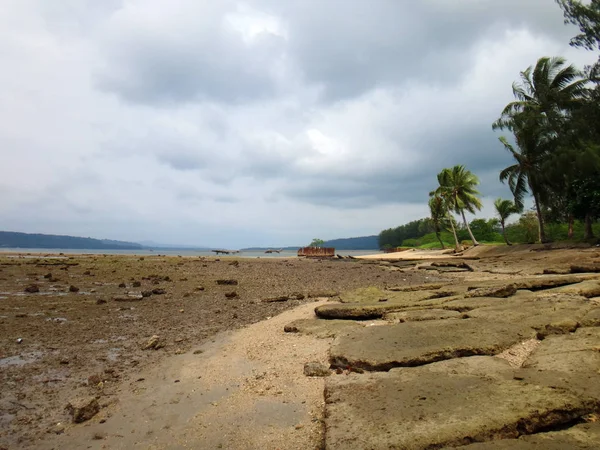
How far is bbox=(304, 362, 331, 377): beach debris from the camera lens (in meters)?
4.82

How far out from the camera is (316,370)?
4871mm

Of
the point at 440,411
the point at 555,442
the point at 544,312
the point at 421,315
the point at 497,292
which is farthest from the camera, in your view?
the point at 497,292

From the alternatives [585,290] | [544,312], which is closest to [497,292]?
[585,290]

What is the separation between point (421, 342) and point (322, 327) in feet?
7.71

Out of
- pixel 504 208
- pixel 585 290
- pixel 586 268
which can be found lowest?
pixel 585 290

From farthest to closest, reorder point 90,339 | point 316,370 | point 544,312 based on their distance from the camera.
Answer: point 90,339, point 544,312, point 316,370

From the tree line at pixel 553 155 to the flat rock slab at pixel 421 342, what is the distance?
7338 millimetres

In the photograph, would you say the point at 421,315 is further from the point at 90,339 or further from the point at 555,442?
the point at 90,339

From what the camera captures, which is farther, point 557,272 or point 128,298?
point 557,272

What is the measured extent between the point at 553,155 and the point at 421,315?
18.4 m

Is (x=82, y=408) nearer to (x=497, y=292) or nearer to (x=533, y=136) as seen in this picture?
(x=497, y=292)

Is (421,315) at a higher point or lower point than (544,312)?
lower

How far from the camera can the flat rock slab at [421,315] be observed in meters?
6.67

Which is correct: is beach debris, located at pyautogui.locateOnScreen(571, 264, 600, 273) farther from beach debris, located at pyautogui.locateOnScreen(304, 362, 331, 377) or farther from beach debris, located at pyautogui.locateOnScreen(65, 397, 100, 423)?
beach debris, located at pyautogui.locateOnScreen(65, 397, 100, 423)
